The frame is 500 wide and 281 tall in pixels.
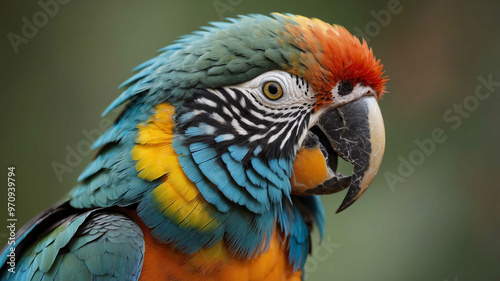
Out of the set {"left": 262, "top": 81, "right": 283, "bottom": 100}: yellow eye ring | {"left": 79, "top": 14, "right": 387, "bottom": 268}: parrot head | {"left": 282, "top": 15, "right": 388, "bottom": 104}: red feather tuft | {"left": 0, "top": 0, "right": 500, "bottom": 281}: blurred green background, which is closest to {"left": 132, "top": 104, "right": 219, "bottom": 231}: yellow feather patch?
{"left": 79, "top": 14, "right": 387, "bottom": 268}: parrot head

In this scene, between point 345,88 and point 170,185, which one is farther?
point 345,88

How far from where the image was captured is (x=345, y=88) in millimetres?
1681

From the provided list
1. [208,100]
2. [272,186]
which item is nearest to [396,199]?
[272,186]

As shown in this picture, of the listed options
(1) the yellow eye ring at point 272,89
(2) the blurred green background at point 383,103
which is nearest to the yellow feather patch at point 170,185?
(1) the yellow eye ring at point 272,89

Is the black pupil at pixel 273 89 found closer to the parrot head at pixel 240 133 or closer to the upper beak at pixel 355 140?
the parrot head at pixel 240 133

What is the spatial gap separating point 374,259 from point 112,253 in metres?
2.20

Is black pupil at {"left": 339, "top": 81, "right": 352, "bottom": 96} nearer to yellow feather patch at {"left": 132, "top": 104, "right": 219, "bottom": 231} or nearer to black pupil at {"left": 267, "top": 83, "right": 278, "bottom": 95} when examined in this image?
black pupil at {"left": 267, "top": 83, "right": 278, "bottom": 95}

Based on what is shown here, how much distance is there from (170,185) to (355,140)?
2.33 ft

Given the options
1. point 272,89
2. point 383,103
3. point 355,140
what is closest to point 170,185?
point 272,89

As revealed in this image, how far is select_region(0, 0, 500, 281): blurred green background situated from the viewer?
323 centimetres

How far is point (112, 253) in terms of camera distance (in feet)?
4.75

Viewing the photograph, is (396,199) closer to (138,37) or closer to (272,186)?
(272,186)

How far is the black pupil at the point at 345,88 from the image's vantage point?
167cm

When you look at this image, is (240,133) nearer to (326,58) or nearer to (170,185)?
(170,185)
